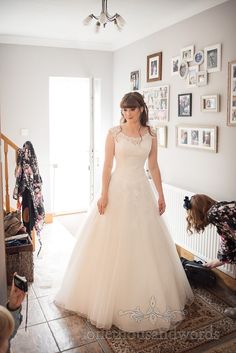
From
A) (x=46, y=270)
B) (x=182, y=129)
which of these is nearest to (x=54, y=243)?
(x=46, y=270)

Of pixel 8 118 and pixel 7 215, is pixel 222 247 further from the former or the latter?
pixel 8 118

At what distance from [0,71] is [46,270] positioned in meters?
2.57

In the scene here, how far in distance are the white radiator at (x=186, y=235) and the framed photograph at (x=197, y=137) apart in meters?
0.47

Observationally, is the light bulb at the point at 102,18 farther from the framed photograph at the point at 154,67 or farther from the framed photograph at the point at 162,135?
the framed photograph at the point at 162,135

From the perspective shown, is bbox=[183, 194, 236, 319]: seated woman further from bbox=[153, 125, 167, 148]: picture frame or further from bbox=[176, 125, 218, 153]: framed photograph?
bbox=[153, 125, 167, 148]: picture frame

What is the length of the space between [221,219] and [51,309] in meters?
1.41

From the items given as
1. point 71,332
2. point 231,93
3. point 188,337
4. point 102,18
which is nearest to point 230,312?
point 188,337

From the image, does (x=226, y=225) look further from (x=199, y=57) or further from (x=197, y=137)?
(x=199, y=57)

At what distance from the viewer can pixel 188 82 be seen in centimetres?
334

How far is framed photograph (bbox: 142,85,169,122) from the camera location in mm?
3725

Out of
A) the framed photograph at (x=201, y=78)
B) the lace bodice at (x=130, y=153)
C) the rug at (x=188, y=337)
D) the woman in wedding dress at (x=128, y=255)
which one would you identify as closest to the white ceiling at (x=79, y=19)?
the framed photograph at (x=201, y=78)

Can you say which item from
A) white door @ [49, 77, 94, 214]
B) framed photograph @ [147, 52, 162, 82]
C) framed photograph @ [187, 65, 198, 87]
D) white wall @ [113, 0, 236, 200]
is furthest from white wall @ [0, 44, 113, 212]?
framed photograph @ [187, 65, 198, 87]

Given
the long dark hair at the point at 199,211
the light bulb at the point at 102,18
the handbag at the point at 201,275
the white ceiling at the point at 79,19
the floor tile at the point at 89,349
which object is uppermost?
the white ceiling at the point at 79,19

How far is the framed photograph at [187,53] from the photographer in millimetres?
3273
